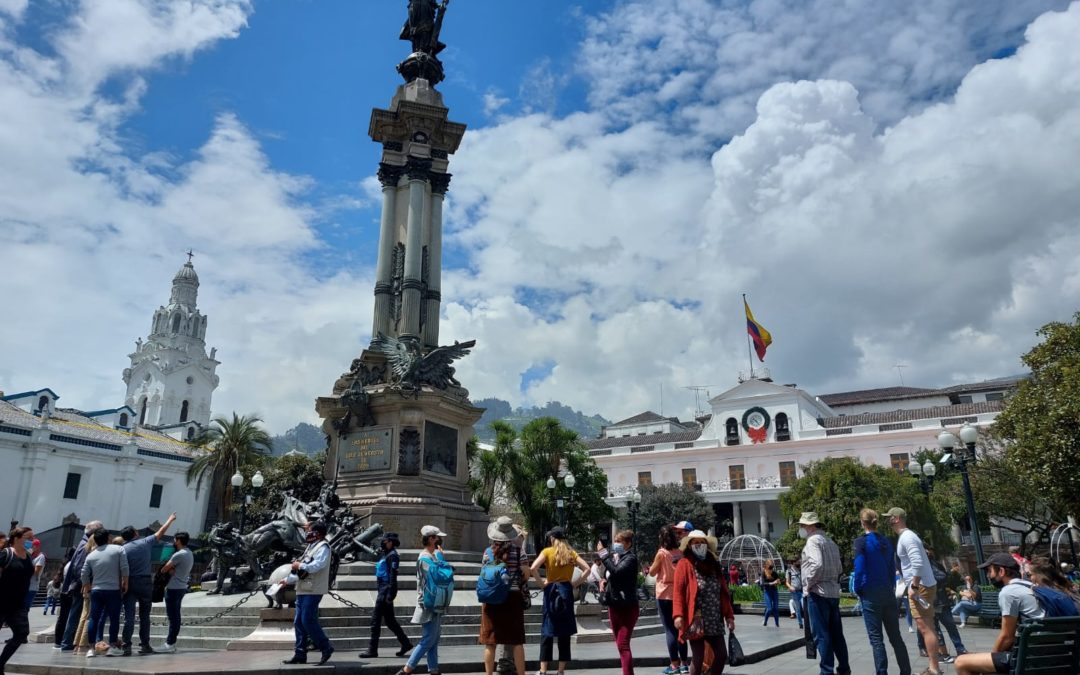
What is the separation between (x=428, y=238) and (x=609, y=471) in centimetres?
3795

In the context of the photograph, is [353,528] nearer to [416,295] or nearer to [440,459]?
[440,459]

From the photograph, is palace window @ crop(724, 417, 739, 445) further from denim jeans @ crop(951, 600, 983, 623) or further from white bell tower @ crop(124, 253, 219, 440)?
white bell tower @ crop(124, 253, 219, 440)

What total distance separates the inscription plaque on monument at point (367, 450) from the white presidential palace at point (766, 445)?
33.6 m

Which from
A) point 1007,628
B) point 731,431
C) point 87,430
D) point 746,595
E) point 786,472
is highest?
point 731,431

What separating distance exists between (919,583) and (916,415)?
150 ft

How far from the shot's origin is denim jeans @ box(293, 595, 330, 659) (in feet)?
26.3

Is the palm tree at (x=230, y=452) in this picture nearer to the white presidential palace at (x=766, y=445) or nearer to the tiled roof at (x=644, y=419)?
the white presidential palace at (x=766, y=445)

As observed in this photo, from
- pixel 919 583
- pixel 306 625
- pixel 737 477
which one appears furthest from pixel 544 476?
pixel 919 583

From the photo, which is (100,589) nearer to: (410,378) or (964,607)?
(410,378)

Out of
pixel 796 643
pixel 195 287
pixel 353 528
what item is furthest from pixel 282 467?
pixel 195 287

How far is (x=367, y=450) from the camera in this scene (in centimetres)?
1622

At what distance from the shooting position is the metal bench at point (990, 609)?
13.9 m

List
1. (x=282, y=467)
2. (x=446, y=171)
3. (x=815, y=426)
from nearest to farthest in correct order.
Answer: (x=446, y=171) → (x=282, y=467) → (x=815, y=426)

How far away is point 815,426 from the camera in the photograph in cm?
4859
